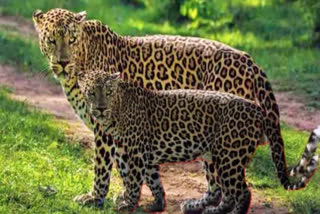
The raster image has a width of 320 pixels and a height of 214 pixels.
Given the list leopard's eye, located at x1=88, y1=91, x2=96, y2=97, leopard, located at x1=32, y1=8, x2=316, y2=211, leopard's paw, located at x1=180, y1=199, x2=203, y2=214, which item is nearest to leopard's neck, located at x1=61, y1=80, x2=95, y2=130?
leopard, located at x1=32, y1=8, x2=316, y2=211

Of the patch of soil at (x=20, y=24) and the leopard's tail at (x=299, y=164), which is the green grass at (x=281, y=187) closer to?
the leopard's tail at (x=299, y=164)

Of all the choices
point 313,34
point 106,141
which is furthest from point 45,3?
point 106,141

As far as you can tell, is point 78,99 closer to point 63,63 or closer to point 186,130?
point 63,63

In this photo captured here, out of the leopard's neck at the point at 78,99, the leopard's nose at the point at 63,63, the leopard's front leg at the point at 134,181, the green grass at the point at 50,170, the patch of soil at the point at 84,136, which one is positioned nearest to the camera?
the leopard's front leg at the point at 134,181

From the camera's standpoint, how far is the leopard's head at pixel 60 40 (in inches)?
344

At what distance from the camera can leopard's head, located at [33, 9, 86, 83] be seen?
8742 millimetres

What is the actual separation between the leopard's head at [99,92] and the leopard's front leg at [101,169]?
74 centimetres

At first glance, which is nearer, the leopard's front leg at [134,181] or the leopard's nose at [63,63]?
the leopard's front leg at [134,181]

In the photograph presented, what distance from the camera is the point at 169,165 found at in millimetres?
10625

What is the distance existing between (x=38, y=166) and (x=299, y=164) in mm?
3039

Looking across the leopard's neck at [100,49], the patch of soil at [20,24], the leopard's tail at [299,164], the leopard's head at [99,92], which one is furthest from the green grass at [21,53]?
the leopard's tail at [299,164]

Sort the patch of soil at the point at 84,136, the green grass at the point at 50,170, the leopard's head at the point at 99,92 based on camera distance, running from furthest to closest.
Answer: the patch of soil at the point at 84,136 < the green grass at the point at 50,170 < the leopard's head at the point at 99,92

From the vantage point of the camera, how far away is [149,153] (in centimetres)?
848

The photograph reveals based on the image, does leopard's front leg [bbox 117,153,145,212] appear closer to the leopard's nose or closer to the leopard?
the leopard
